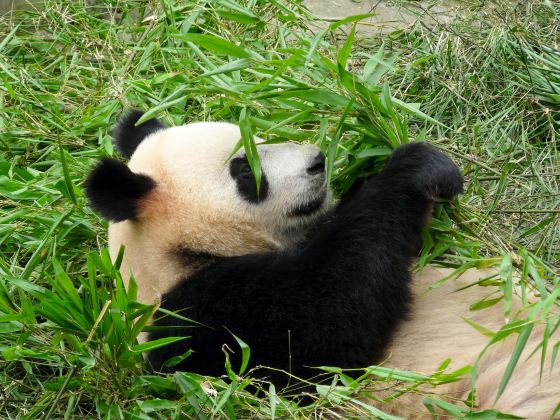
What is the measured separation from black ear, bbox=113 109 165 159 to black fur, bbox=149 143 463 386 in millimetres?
891

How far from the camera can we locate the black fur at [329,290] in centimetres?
363

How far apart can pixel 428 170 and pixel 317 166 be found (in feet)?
1.82

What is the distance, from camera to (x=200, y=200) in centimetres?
406

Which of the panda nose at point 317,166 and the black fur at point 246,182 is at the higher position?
the panda nose at point 317,166

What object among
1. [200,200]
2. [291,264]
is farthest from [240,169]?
[291,264]

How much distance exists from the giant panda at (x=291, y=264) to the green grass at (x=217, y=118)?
147 mm

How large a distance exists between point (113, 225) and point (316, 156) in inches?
36.5

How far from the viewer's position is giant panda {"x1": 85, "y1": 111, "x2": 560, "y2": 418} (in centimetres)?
363

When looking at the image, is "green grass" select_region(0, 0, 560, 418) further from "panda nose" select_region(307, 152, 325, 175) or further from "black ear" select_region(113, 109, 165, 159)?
"black ear" select_region(113, 109, 165, 159)

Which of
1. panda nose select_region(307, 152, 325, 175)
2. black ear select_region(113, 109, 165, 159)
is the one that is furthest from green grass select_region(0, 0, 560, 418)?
black ear select_region(113, 109, 165, 159)

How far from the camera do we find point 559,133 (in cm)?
546

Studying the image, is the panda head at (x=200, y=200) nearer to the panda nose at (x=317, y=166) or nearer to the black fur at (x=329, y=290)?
the panda nose at (x=317, y=166)

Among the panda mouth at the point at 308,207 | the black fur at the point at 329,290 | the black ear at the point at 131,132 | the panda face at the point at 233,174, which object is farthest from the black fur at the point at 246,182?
the black ear at the point at 131,132

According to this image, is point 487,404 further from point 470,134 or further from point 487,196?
point 470,134
